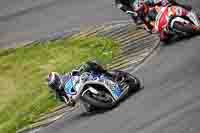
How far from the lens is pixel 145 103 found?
1606cm

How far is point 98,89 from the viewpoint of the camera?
1678cm

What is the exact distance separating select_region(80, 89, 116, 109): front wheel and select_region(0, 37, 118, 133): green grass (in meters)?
2.06

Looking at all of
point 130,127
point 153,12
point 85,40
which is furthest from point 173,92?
point 85,40

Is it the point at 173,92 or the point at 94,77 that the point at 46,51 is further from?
the point at 173,92

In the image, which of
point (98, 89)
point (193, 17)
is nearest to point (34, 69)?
point (98, 89)

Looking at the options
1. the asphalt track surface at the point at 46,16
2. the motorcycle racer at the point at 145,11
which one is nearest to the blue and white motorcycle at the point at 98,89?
the motorcycle racer at the point at 145,11

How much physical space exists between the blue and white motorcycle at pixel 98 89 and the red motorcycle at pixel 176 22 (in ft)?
10.8

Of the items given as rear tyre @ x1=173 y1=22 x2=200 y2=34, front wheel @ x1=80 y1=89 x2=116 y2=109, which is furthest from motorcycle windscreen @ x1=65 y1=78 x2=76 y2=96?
rear tyre @ x1=173 y1=22 x2=200 y2=34

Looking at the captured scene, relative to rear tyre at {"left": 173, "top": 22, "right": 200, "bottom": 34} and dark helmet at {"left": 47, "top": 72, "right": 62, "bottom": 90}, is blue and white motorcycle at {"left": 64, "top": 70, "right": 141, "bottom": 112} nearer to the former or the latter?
dark helmet at {"left": 47, "top": 72, "right": 62, "bottom": 90}

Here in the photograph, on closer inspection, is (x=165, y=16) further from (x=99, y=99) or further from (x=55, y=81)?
(x=55, y=81)

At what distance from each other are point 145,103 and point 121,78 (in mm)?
1519

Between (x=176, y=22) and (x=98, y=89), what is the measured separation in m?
4.55

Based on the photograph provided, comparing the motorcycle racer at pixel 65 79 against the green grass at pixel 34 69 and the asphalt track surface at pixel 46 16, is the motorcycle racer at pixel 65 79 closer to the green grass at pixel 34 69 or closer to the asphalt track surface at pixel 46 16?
the green grass at pixel 34 69

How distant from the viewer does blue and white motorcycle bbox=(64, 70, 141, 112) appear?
1655 centimetres
